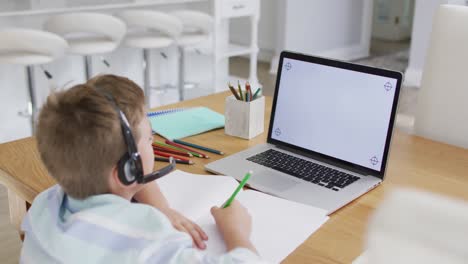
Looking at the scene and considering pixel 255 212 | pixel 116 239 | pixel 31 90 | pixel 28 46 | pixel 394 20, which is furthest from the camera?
pixel 394 20

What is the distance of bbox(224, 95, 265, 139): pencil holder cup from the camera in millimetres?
1354

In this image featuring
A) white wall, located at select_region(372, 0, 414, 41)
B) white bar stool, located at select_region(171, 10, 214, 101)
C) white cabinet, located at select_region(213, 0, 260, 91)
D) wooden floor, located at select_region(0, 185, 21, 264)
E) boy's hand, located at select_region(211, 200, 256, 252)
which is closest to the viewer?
boy's hand, located at select_region(211, 200, 256, 252)

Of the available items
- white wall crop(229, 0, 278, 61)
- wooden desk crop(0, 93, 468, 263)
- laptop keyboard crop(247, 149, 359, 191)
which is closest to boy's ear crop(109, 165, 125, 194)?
wooden desk crop(0, 93, 468, 263)

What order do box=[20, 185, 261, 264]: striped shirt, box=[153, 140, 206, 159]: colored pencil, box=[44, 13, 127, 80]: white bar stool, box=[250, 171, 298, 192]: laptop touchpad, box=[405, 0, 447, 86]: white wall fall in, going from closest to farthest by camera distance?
box=[20, 185, 261, 264]: striped shirt, box=[250, 171, 298, 192]: laptop touchpad, box=[153, 140, 206, 159]: colored pencil, box=[44, 13, 127, 80]: white bar stool, box=[405, 0, 447, 86]: white wall

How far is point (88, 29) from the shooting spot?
2.95 m

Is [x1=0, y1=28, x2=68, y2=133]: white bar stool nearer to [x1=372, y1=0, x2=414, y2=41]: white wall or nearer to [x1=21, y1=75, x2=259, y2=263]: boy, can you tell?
[x1=21, y1=75, x2=259, y2=263]: boy

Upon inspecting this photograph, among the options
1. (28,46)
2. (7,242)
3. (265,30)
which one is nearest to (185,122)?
(7,242)

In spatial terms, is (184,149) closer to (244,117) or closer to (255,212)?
(244,117)

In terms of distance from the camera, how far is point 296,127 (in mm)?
1249

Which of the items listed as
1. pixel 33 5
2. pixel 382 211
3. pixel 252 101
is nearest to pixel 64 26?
pixel 33 5

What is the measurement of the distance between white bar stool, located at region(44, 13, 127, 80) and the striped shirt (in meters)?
2.31

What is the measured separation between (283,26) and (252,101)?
3980 millimetres

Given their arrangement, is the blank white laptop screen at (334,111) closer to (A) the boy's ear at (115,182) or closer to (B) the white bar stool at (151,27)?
(A) the boy's ear at (115,182)

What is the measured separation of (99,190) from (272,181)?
1.41 feet
